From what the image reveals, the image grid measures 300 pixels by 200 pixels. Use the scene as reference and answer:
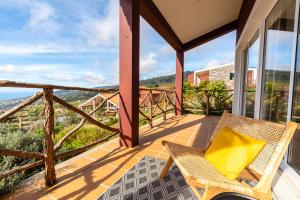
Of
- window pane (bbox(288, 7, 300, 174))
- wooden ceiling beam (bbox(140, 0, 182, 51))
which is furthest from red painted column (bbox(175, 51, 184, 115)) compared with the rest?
window pane (bbox(288, 7, 300, 174))

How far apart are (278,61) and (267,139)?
1061 millimetres

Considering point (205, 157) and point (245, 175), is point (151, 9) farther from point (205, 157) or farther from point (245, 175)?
point (245, 175)

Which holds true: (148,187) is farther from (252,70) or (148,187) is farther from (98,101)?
(98,101)

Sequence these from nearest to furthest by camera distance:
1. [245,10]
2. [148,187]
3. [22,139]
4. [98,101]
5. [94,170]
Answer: [148,187]
[94,170]
[22,139]
[245,10]
[98,101]

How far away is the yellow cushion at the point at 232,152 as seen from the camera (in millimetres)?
1402

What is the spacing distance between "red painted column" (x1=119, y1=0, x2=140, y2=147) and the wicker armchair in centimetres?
114

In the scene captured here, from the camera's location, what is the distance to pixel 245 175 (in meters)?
2.05

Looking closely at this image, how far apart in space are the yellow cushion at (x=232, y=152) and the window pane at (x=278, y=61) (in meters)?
0.53

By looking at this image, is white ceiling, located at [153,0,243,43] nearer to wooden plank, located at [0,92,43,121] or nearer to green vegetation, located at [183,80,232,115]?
green vegetation, located at [183,80,232,115]

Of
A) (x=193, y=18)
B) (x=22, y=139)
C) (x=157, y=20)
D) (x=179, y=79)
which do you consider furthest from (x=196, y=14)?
(x=22, y=139)

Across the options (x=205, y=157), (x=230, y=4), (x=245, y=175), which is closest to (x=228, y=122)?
(x=205, y=157)

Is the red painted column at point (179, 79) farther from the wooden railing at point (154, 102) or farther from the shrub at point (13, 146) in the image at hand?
the shrub at point (13, 146)

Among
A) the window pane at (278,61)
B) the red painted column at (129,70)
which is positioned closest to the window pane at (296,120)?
the window pane at (278,61)

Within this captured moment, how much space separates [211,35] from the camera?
18.0ft
